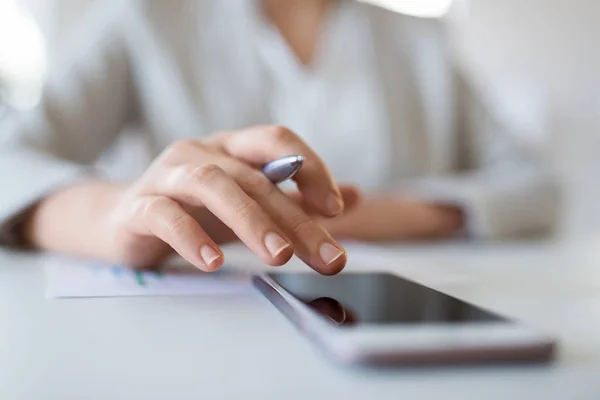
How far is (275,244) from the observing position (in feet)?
1.01

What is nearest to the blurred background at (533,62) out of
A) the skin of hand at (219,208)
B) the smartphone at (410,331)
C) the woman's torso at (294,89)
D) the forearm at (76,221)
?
the woman's torso at (294,89)

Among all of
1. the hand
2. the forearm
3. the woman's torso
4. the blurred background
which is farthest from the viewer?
the blurred background

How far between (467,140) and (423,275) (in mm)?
698

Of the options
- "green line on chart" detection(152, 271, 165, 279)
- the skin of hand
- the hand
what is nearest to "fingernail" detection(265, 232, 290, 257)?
the skin of hand

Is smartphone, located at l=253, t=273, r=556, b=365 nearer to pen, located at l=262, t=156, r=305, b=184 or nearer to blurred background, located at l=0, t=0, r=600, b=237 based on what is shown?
pen, located at l=262, t=156, r=305, b=184

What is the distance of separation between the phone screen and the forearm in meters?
0.14

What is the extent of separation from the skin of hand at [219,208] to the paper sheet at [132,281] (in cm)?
2

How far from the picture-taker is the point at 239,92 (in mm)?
907

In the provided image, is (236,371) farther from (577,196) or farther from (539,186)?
(577,196)

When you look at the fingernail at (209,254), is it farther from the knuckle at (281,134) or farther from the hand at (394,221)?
the hand at (394,221)

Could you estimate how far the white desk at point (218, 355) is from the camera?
177 millimetres

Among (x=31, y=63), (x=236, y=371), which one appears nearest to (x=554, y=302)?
(x=236, y=371)

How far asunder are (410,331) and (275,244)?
122 mm

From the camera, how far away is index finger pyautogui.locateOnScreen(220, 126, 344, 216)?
37 cm
